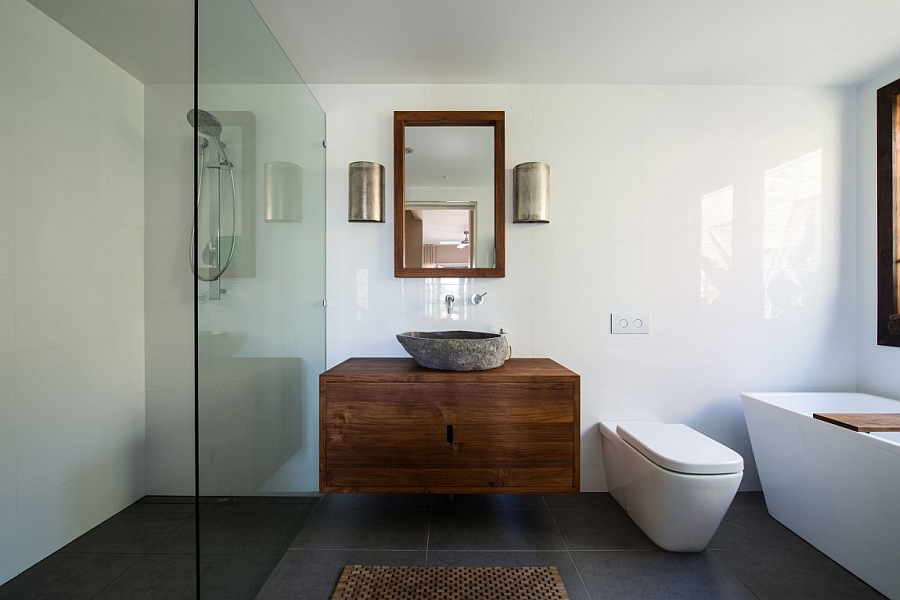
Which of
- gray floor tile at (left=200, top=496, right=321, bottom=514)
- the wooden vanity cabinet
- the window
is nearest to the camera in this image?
gray floor tile at (left=200, top=496, right=321, bottom=514)

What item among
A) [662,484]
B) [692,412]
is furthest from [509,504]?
[692,412]

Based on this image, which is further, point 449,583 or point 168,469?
point 168,469

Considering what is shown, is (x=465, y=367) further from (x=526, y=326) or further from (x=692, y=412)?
(x=692, y=412)

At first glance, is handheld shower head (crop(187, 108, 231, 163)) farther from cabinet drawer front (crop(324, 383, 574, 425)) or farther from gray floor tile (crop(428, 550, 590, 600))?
gray floor tile (crop(428, 550, 590, 600))

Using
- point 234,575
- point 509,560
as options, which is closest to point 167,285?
point 234,575

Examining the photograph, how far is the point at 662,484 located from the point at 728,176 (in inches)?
65.3

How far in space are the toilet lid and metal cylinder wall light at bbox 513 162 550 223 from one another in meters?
1.13

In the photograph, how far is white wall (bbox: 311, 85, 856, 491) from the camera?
83.8 inches

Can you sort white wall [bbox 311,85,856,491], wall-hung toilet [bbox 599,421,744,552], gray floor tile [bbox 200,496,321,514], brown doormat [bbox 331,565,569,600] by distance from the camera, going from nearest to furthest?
gray floor tile [bbox 200,496,321,514]
brown doormat [bbox 331,565,569,600]
wall-hung toilet [bbox 599,421,744,552]
white wall [bbox 311,85,856,491]

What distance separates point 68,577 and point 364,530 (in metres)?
1.10

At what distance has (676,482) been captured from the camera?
153cm

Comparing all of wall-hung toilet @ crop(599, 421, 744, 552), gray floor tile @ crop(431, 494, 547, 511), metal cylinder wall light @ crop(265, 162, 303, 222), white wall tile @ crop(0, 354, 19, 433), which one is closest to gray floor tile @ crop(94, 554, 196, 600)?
white wall tile @ crop(0, 354, 19, 433)

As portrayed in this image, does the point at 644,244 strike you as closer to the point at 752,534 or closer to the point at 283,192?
the point at 752,534

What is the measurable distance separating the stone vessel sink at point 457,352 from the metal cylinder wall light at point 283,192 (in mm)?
709
